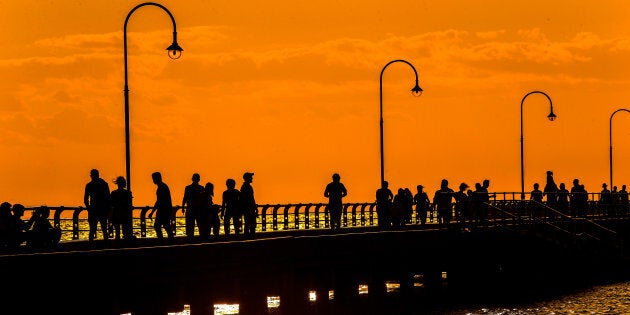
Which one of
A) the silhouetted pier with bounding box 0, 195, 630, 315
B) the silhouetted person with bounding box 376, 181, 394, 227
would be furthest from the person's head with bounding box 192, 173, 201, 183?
the silhouetted person with bounding box 376, 181, 394, 227

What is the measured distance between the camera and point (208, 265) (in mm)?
31875

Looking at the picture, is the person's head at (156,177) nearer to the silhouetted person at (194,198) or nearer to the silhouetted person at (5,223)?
the silhouetted person at (194,198)

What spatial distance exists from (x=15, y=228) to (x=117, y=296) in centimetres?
569

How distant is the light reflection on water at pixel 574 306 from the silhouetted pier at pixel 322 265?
1.20 metres

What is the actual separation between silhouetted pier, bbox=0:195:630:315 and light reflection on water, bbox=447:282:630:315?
3.95 feet

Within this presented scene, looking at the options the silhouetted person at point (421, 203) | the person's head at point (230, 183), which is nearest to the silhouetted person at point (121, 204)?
the person's head at point (230, 183)

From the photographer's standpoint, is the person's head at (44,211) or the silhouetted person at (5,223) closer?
the silhouetted person at (5,223)

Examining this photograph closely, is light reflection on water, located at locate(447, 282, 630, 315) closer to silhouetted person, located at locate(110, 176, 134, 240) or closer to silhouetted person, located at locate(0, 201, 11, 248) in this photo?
silhouetted person, located at locate(110, 176, 134, 240)

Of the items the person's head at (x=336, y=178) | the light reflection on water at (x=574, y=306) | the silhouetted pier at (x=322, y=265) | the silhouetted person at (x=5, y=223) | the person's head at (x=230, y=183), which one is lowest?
the light reflection on water at (x=574, y=306)

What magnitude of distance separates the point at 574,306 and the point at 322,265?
14.4 metres

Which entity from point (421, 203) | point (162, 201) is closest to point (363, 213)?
point (421, 203)

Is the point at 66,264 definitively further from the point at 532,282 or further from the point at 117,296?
the point at 532,282

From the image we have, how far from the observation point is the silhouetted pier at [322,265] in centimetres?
2861

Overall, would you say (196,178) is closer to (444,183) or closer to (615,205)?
(444,183)
